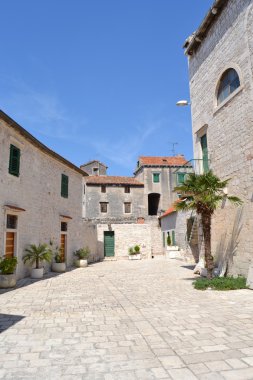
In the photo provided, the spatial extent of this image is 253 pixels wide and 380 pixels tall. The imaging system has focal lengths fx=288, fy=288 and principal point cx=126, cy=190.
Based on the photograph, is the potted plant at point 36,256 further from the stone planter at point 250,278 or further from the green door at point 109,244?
the green door at point 109,244

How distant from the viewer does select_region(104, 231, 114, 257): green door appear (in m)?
24.5

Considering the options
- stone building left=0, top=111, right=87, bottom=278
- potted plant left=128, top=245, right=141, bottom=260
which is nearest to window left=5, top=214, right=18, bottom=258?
stone building left=0, top=111, right=87, bottom=278

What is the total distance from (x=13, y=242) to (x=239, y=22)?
1135 centimetres

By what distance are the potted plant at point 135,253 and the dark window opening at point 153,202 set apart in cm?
1261

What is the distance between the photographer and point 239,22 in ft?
31.7

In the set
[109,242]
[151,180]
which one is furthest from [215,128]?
[151,180]

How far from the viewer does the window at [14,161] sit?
11219 millimetres

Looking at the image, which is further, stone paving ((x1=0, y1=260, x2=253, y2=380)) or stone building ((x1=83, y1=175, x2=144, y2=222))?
stone building ((x1=83, y1=175, x2=144, y2=222))

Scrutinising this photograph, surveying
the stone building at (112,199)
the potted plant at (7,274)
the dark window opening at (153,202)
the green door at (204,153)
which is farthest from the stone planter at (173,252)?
the dark window opening at (153,202)

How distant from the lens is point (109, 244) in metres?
24.7

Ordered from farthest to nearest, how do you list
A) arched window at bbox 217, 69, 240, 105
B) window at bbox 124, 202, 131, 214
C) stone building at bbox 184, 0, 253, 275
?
window at bbox 124, 202, 131, 214
arched window at bbox 217, 69, 240, 105
stone building at bbox 184, 0, 253, 275

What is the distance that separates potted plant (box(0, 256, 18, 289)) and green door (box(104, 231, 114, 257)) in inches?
595

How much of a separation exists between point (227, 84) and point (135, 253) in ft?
54.1

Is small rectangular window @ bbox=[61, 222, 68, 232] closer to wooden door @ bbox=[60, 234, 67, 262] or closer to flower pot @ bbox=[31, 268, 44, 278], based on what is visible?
wooden door @ bbox=[60, 234, 67, 262]
